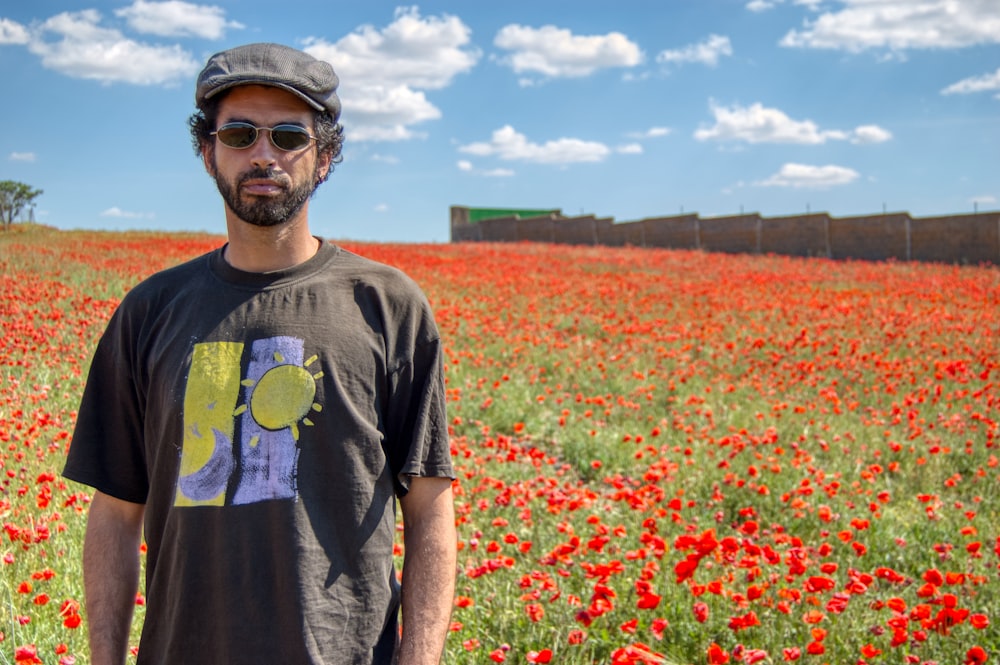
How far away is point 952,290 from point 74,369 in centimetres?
1544

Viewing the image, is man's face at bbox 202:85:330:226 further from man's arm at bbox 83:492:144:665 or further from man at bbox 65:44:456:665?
man's arm at bbox 83:492:144:665

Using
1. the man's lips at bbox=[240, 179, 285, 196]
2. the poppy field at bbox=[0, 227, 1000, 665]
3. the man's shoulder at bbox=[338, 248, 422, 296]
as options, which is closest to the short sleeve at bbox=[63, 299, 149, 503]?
the man's lips at bbox=[240, 179, 285, 196]

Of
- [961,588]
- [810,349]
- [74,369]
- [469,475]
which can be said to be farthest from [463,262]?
[961,588]

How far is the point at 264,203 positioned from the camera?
75.7 inches

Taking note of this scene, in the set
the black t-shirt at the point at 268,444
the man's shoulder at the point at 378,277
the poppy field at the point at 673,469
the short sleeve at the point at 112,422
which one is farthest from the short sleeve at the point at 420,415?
the poppy field at the point at 673,469

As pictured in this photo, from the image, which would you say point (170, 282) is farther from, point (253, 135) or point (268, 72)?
point (268, 72)

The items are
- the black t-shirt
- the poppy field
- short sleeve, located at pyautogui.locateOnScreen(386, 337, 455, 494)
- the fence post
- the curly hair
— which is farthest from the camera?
A: the fence post

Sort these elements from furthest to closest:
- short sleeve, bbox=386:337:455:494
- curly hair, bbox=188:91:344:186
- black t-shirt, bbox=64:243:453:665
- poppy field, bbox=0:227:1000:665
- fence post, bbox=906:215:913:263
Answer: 1. fence post, bbox=906:215:913:263
2. poppy field, bbox=0:227:1000:665
3. curly hair, bbox=188:91:344:186
4. short sleeve, bbox=386:337:455:494
5. black t-shirt, bbox=64:243:453:665

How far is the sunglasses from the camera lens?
1.96 meters

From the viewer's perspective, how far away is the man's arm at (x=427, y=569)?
1873mm

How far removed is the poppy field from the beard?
1678 millimetres

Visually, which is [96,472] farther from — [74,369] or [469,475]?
[74,369]

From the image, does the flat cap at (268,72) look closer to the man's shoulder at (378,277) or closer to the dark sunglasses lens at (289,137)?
the dark sunglasses lens at (289,137)

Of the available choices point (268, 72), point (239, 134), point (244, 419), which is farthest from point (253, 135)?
point (244, 419)
